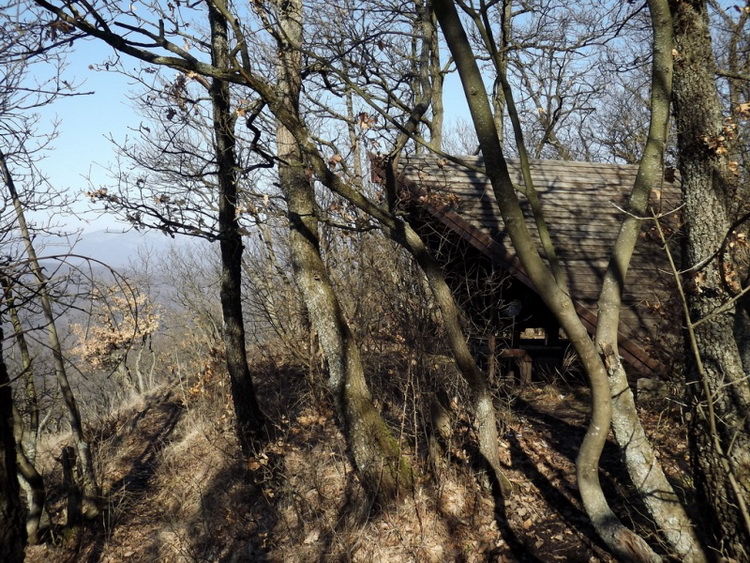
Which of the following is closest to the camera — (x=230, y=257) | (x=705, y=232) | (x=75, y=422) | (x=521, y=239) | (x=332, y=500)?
Answer: (x=521, y=239)

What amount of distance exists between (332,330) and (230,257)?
261 cm

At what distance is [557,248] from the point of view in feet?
29.6

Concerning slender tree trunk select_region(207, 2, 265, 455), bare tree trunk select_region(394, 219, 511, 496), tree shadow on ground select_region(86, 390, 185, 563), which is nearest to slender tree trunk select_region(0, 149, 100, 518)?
tree shadow on ground select_region(86, 390, 185, 563)

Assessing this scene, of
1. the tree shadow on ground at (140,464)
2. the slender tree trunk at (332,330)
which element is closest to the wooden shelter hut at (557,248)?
the slender tree trunk at (332,330)

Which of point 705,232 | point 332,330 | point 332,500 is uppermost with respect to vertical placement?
point 705,232

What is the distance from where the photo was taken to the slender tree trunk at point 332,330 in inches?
281

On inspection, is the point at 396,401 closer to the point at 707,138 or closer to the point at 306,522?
the point at 306,522

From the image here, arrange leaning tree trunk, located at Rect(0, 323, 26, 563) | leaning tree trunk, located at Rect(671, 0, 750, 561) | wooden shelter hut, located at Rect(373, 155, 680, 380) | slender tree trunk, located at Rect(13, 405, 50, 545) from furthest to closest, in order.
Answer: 1. slender tree trunk, located at Rect(13, 405, 50, 545)
2. wooden shelter hut, located at Rect(373, 155, 680, 380)
3. leaning tree trunk, located at Rect(671, 0, 750, 561)
4. leaning tree trunk, located at Rect(0, 323, 26, 563)

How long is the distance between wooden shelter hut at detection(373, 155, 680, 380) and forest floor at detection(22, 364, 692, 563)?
938 millimetres

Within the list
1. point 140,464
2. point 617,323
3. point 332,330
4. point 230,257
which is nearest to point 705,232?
point 617,323

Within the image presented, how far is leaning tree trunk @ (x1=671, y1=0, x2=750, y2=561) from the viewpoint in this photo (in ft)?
15.1

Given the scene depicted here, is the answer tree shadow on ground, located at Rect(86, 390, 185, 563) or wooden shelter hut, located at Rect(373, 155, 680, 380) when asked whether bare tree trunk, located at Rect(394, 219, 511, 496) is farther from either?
tree shadow on ground, located at Rect(86, 390, 185, 563)

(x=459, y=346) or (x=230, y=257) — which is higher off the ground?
(x=230, y=257)

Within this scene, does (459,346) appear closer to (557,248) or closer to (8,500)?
(557,248)
